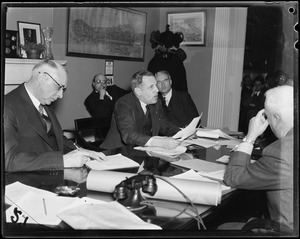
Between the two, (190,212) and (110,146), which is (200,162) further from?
(110,146)

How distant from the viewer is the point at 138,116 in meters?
2.41

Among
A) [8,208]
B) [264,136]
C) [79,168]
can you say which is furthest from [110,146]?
[8,208]

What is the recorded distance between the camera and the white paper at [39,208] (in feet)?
3.10

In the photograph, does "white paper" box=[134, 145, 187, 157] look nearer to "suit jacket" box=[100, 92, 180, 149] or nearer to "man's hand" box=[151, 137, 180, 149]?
"man's hand" box=[151, 137, 180, 149]

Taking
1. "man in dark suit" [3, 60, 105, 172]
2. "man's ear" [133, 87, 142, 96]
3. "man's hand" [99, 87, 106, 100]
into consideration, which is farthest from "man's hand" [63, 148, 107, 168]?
"man's hand" [99, 87, 106, 100]

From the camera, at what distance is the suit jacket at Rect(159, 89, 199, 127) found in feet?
9.46

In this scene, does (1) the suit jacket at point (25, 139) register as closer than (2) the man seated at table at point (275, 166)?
No

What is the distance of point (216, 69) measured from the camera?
10.9 ft

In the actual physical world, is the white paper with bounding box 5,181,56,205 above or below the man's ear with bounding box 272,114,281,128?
below

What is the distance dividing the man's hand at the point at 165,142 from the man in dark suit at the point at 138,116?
0.69ft

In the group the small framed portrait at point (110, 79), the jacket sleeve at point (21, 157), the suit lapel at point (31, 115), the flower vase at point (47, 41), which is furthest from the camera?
the small framed portrait at point (110, 79)

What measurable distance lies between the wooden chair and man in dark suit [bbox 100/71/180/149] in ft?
0.35

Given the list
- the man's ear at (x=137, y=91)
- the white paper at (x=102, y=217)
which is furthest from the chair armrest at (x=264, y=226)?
the man's ear at (x=137, y=91)

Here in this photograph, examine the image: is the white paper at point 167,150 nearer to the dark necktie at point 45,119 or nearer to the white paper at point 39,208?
the dark necktie at point 45,119
